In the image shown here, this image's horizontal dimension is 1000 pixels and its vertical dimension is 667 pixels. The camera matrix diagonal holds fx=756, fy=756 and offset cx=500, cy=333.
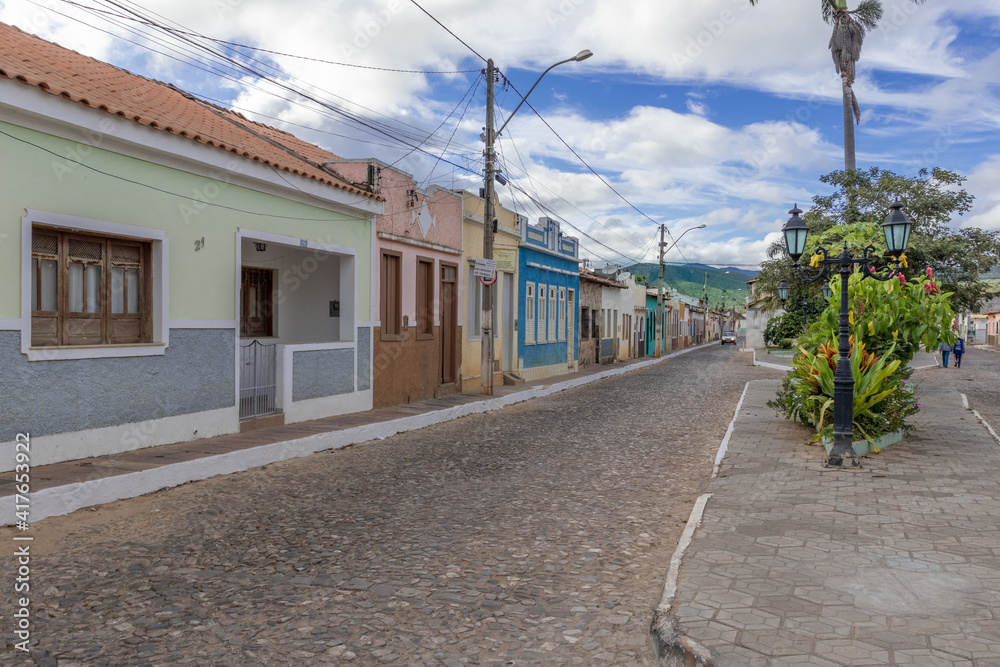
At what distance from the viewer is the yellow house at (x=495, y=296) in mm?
17672

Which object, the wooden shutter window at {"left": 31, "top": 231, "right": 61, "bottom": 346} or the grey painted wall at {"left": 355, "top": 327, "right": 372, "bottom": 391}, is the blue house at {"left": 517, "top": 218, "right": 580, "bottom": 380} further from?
the wooden shutter window at {"left": 31, "top": 231, "right": 61, "bottom": 346}

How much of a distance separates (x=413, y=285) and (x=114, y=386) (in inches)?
289

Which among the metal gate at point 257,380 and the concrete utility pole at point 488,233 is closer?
the metal gate at point 257,380

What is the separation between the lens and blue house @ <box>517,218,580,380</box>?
21828 millimetres

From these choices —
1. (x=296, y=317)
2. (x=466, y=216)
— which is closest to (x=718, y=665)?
(x=296, y=317)

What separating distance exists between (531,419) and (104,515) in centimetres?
837

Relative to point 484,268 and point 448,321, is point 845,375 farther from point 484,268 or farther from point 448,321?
point 448,321

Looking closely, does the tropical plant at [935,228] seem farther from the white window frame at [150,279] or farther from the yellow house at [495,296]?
the white window frame at [150,279]

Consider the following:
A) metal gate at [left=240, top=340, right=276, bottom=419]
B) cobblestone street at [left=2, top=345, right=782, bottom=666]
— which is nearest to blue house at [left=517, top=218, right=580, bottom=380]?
metal gate at [left=240, top=340, right=276, bottom=419]

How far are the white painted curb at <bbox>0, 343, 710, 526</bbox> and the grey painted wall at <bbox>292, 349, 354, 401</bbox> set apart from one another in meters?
1.20

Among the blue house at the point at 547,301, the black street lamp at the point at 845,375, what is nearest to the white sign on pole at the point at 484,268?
the blue house at the point at 547,301

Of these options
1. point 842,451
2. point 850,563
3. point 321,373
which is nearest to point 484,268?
point 321,373

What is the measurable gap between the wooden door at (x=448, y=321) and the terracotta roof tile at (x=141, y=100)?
4.03m

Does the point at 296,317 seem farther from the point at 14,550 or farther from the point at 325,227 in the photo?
the point at 14,550
